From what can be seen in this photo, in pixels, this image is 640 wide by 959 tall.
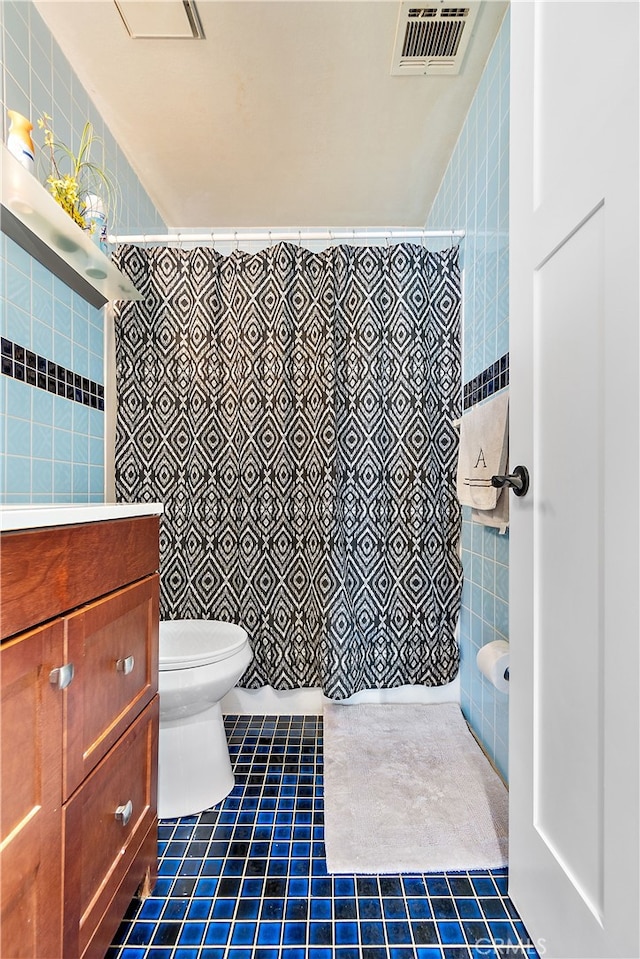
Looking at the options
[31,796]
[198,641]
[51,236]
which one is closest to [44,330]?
[51,236]

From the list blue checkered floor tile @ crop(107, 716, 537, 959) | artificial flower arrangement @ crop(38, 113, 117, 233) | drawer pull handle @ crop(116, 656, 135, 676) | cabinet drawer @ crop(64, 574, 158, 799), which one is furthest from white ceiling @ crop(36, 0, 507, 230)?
blue checkered floor tile @ crop(107, 716, 537, 959)

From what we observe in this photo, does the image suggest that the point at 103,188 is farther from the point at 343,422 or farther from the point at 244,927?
the point at 244,927

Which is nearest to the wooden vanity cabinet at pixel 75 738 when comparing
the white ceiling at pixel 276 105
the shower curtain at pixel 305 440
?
the shower curtain at pixel 305 440

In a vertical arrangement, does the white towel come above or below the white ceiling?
below

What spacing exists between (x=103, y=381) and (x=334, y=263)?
1.01 meters

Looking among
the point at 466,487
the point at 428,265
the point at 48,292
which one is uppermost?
the point at 428,265

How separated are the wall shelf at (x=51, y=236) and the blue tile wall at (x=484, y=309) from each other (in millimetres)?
1239

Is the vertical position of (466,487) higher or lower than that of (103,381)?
lower

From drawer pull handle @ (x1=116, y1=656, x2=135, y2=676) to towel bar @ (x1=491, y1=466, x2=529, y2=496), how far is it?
846 millimetres

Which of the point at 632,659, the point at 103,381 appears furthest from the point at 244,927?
the point at 103,381

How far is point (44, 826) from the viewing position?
0.72 metres

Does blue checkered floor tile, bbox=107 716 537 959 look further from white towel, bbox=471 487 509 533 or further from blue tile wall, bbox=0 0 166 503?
blue tile wall, bbox=0 0 166 503

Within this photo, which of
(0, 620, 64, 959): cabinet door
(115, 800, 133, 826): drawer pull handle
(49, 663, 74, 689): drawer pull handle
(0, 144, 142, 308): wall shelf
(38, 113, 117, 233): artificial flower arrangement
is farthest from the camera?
(38, 113, 117, 233): artificial flower arrangement

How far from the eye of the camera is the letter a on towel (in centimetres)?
150
